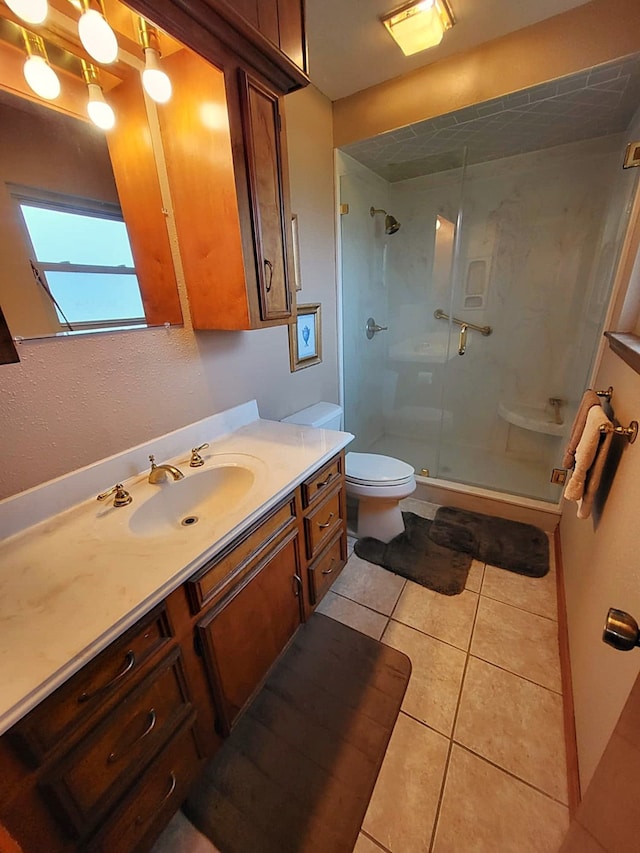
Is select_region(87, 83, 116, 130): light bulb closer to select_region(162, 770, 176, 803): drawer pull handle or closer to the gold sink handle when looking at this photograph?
the gold sink handle

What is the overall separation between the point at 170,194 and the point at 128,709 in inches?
57.7

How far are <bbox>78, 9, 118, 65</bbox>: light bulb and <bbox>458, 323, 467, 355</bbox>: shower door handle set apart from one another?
2.49 metres

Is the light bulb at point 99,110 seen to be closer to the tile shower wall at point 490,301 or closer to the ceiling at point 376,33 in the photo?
the ceiling at point 376,33

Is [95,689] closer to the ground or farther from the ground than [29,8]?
closer to the ground

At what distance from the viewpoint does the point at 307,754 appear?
1.09 meters

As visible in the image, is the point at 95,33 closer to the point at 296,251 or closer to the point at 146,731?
the point at 296,251

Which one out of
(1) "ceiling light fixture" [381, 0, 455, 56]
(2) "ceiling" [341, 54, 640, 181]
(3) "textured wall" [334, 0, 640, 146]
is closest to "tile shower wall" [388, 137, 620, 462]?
(2) "ceiling" [341, 54, 640, 181]

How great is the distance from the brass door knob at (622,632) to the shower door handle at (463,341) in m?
2.49

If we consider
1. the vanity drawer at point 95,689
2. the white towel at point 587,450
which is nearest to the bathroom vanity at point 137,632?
the vanity drawer at point 95,689

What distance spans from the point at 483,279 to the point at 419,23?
1.58m

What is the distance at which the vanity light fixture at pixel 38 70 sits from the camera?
2.74 ft

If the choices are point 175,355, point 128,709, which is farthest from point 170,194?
point 128,709

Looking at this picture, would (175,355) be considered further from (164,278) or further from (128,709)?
(128,709)

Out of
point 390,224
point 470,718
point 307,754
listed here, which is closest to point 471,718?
point 470,718
